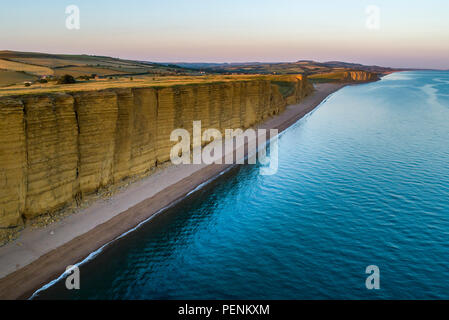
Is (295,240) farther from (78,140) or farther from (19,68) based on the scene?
(19,68)

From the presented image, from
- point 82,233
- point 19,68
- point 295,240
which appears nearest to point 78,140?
point 82,233

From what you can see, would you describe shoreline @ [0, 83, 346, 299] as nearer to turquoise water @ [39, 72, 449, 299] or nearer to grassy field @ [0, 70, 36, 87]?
turquoise water @ [39, 72, 449, 299]

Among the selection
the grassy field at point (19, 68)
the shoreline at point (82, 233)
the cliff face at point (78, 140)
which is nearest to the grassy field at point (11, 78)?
the grassy field at point (19, 68)

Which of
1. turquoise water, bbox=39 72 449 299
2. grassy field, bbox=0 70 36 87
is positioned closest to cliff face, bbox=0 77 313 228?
turquoise water, bbox=39 72 449 299
